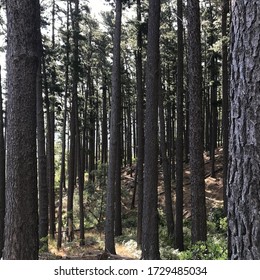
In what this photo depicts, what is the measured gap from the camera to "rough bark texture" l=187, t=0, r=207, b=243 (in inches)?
330

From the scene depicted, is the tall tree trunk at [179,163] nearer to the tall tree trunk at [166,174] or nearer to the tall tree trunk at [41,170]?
the tall tree trunk at [166,174]

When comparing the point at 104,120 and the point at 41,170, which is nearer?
the point at 41,170

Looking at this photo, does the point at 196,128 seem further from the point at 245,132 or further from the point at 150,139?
the point at 245,132

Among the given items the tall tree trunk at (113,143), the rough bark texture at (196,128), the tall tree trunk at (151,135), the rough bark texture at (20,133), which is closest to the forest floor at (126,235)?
the tall tree trunk at (113,143)

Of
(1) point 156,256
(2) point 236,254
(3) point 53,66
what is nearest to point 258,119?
(2) point 236,254

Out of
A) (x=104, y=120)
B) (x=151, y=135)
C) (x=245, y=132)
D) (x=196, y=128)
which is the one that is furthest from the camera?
(x=104, y=120)

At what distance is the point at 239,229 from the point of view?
2209 mm

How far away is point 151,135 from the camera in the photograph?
10.3 meters

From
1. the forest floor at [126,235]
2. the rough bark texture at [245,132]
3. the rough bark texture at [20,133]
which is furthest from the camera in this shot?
the forest floor at [126,235]

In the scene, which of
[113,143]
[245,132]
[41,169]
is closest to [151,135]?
[113,143]

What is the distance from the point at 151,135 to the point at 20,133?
550 cm

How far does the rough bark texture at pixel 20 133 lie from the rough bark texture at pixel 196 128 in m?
4.20

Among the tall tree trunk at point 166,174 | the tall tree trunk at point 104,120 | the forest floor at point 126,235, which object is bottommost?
the forest floor at point 126,235

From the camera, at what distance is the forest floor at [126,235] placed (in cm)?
1490
